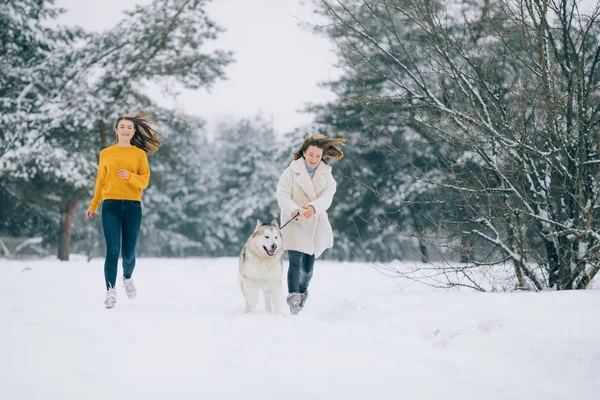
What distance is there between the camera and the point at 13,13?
16391 millimetres

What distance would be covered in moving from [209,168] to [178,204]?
12.5 ft

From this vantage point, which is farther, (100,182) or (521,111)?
(100,182)

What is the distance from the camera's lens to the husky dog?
215 inches

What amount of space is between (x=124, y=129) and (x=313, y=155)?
214 centimetres

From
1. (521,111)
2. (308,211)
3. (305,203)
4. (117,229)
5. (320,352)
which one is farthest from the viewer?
(305,203)

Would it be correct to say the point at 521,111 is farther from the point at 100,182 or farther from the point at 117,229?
the point at 100,182

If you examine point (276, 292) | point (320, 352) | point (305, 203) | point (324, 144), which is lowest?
point (320, 352)

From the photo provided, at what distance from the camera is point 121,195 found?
568 cm

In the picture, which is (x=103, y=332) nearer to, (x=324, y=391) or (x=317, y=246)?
(x=324, y=391)

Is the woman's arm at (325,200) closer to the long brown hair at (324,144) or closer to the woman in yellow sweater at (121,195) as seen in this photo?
the long brown hair at (324,144)

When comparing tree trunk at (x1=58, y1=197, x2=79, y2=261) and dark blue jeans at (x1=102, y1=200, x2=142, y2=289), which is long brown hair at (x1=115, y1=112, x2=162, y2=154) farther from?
tree trunk at (x1=58, y1=197, x2=79, y2=261)

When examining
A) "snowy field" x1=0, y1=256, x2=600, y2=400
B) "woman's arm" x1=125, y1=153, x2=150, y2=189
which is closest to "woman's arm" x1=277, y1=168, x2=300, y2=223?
"snowy field" x1=0, y1=256, x2=600, y2=400

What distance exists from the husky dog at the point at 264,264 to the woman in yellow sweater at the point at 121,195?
1.32 metres

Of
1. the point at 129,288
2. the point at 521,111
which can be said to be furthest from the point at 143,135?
the point at 521,111
